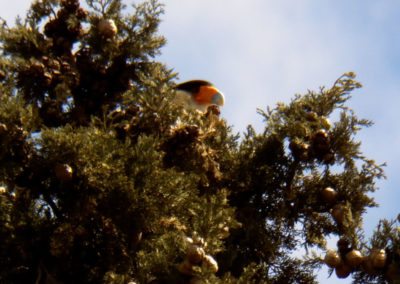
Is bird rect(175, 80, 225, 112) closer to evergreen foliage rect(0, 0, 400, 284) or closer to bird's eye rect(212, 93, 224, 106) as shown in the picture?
bird's eye rect(212, 93, 224, 106)

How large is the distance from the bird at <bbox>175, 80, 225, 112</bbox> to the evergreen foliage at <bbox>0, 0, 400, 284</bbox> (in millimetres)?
Result: 1050

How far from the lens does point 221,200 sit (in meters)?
2.85

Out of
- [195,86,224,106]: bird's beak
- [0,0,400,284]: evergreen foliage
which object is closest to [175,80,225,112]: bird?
[195,86,224,106]: bird's beak

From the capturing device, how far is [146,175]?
2896mm

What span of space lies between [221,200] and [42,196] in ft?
1.99

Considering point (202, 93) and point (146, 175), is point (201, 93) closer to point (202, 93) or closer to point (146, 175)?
point (202, 93)

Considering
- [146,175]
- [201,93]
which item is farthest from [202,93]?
[146,175]

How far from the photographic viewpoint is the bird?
15.5 feet

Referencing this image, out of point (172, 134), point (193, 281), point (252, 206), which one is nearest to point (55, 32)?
point (172, 134)

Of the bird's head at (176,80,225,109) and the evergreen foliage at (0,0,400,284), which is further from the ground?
the bird's head at (176,80,225,109)

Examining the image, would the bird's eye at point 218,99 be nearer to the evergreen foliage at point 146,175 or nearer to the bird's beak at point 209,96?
the bird's beak at point 209,96

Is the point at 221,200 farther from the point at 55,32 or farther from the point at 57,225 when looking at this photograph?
the point at 55,32

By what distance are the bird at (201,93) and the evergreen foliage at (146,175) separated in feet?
3.44

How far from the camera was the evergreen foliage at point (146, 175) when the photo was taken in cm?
287
